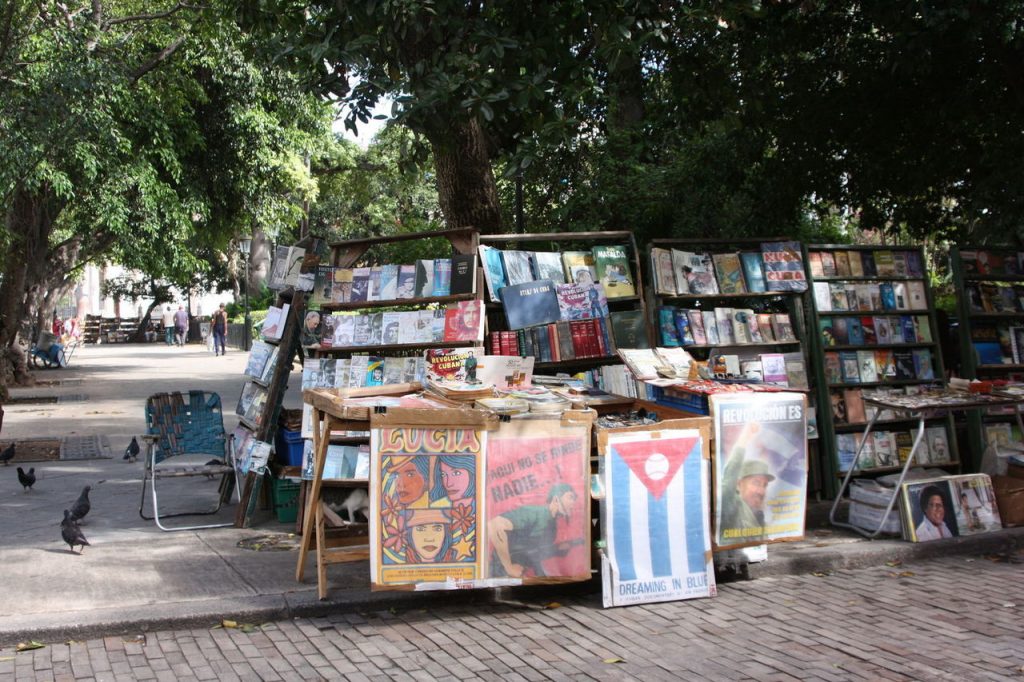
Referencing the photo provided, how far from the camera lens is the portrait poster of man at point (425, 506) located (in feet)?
18.1

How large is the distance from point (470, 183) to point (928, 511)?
15.8ft

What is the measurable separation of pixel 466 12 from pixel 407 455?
4274mm

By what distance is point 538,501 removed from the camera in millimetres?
5734

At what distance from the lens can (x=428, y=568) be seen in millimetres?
5562

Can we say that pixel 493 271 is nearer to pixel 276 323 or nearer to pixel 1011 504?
pixel 276 323

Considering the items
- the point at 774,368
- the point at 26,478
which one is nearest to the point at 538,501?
the point at 774,368

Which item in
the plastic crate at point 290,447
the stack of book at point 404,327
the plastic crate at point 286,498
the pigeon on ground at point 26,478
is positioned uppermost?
the stack of book at point 404,327

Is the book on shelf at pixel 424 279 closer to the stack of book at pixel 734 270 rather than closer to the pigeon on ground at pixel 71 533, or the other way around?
the stack of book at pixel 734 270

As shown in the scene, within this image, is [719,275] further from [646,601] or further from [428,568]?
[428,568]

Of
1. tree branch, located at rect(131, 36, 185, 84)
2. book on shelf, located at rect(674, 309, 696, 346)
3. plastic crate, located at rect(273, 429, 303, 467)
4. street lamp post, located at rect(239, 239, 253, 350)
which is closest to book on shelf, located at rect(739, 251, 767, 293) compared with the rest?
book on shelf, located at rect(674, 309, 696, 346)

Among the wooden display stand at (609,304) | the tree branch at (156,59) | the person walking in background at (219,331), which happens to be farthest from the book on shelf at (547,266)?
the person walking in background at (219,331)

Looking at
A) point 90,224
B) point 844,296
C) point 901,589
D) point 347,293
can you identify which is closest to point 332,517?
point 347,293

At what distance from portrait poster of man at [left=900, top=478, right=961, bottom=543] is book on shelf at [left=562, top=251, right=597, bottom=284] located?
299 cm

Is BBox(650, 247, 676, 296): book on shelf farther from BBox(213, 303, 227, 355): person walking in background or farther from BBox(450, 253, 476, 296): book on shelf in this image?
BBox(213, 303, 227, 355): person walking in background
